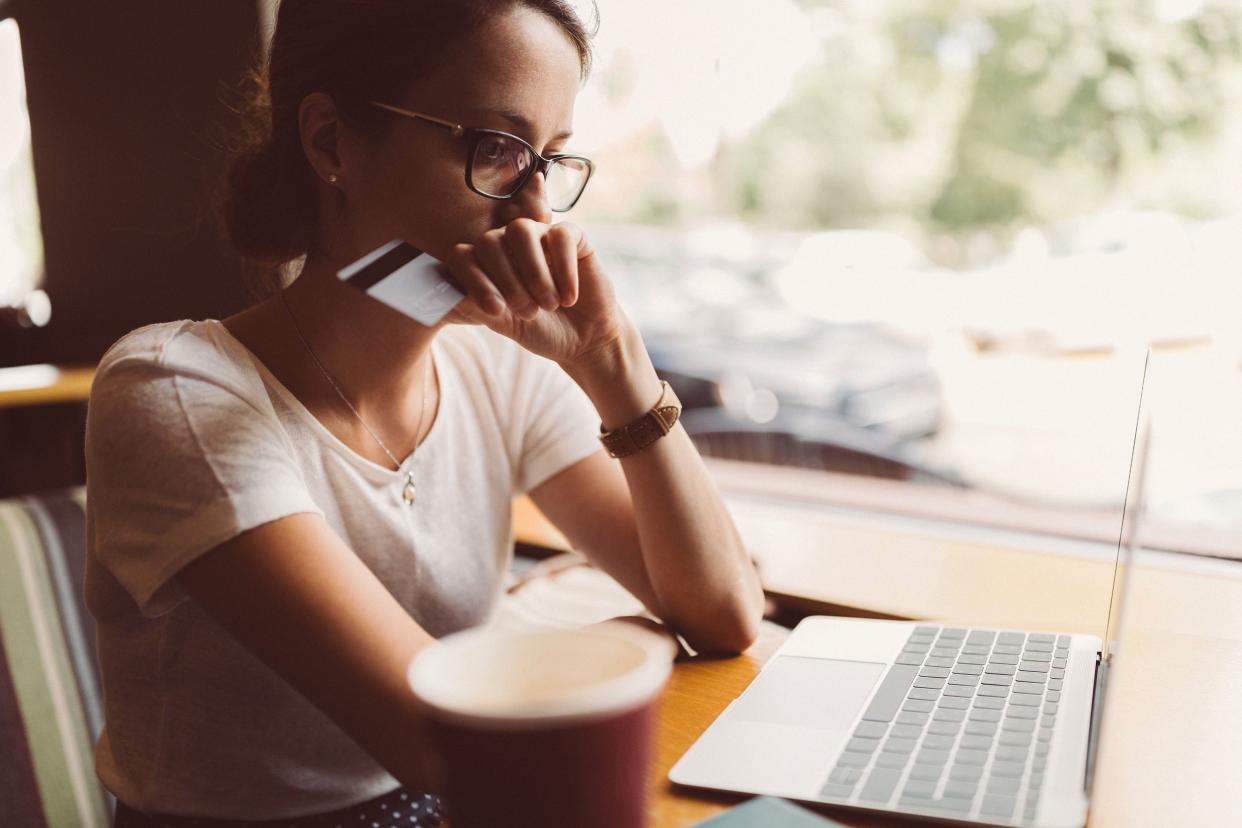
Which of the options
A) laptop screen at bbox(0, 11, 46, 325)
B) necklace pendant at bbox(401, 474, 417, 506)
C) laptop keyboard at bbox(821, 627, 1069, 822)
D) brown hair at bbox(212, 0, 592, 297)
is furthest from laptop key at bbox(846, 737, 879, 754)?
laptop screen at bbox(0, 11, 46, 325)

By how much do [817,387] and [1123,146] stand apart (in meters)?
1.73

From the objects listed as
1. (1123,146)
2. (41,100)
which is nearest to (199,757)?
(41,100)

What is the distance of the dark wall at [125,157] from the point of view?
2426 mm

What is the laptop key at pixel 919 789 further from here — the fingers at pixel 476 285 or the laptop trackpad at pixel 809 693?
the fingers at pixel 476 285

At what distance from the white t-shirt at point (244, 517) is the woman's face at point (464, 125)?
203mm

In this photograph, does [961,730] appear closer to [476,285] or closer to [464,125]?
[476,285]

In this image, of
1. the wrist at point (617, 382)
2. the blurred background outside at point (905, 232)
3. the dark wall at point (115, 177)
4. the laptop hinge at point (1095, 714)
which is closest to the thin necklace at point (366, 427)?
the wrist at point (617, 382)

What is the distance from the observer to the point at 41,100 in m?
2.93

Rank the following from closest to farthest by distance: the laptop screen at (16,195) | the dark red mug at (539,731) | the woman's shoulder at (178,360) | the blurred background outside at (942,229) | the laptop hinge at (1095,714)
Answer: the dark red mug at (539,731) < the laptop hinge at (1095,714) < the woman's shoulder at (178,360) < the blurred background outside at (942,229) < the laptop screen at (16,195)

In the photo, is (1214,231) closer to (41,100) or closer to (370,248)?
(370,248)

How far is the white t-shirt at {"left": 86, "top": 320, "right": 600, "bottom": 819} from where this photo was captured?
2.58 ft

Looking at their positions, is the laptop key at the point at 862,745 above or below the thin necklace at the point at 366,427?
below

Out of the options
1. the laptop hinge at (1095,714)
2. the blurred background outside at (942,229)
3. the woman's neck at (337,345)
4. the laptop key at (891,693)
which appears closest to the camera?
the laptop hinge at (1095,714)

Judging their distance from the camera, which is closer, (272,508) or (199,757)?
(272,508)
